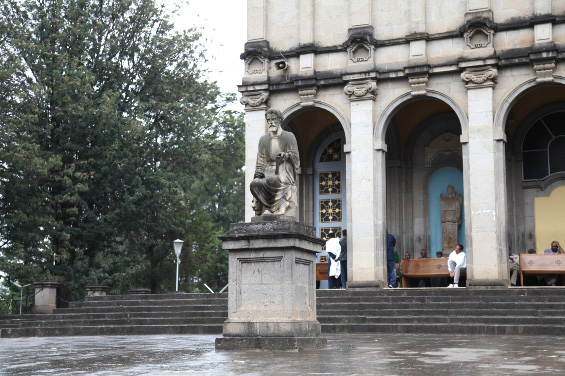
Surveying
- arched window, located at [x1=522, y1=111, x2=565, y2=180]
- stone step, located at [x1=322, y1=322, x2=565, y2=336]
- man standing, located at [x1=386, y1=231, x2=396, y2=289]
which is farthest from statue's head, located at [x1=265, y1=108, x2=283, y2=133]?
arched window, located at [x1=522, y1=111, x2=565, y2=180]

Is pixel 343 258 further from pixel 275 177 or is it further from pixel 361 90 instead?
pixel 275 177

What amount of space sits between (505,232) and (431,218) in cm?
419

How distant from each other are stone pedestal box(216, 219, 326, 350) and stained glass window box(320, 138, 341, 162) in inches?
630

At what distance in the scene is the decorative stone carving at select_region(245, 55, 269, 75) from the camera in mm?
25250

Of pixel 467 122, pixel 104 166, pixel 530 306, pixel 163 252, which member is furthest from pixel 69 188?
pixel 530 306

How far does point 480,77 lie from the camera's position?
2247 cm

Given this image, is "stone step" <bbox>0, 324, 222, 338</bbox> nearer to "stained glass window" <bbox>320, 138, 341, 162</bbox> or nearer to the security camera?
the security camera

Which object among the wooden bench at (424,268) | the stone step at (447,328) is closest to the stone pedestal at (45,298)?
the stone step at (447,328)

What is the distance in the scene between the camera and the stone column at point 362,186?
22.9 m

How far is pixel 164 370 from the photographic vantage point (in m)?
7.98

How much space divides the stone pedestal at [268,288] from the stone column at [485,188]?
11.5m

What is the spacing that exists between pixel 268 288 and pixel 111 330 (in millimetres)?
8229

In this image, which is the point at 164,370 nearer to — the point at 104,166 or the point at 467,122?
the point at 467,122

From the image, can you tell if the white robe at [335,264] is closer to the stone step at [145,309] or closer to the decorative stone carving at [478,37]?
the stone step at [145,309]
